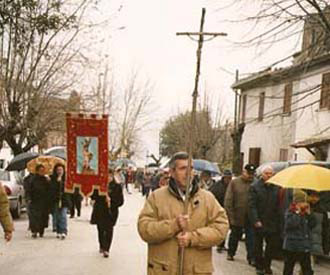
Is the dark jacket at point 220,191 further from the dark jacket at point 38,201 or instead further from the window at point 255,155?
the window at point 255,155

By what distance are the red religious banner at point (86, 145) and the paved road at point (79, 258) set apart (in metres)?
1.32

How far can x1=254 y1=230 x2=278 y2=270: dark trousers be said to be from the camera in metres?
10.1

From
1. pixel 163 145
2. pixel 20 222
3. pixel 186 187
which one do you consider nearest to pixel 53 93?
pixel 20 222

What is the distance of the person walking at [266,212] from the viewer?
10.1 metres

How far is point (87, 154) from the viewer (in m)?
14.6

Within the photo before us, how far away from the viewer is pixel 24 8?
38.3 ft

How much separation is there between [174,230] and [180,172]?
540mm

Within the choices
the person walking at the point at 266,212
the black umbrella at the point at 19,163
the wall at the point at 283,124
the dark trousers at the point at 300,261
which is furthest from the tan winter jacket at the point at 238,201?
the wall at the point at 283,124

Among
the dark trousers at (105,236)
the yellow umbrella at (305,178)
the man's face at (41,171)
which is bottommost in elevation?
the dark trousers at (105,236)

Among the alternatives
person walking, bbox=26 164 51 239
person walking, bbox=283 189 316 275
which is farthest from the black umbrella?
person walking, bbox=283 189 316 275

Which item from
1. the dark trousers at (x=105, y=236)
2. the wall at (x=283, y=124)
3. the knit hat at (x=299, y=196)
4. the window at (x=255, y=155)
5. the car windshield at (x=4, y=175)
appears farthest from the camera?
the window at (x=255, y=155)

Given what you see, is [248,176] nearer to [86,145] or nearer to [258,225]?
[258,225]

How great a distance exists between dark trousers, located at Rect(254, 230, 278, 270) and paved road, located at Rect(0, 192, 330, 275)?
0.36 metres

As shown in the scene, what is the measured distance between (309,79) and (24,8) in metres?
17.0
